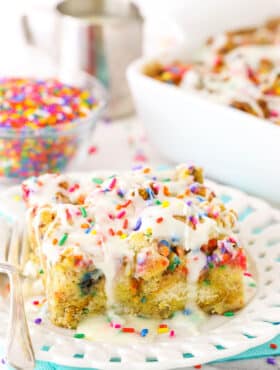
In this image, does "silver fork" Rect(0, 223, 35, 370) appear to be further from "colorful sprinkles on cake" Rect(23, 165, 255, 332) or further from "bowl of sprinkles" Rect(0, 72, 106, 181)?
"bowl of sprinkles" Rect(0, 72, 106, 181)

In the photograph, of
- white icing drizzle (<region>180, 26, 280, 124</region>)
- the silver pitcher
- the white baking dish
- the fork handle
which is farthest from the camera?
the silver pitcher

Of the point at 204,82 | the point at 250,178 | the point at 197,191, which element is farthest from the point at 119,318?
the point at 204,82

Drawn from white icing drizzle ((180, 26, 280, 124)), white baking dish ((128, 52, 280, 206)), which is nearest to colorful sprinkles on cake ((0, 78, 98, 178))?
white baking dish ((128, 52, 280, 206))

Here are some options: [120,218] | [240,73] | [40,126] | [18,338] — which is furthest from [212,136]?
[18,338]

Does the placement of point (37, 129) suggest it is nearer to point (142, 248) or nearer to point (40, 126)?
point (40, 126)

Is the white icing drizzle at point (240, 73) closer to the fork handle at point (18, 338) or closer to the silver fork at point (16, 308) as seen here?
the silver fork at point (16, 308)

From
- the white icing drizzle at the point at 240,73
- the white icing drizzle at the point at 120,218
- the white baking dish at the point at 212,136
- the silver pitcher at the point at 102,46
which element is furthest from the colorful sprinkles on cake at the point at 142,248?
the silver pitcher at the point at 102,46

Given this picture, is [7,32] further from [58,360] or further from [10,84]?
[58,360]
